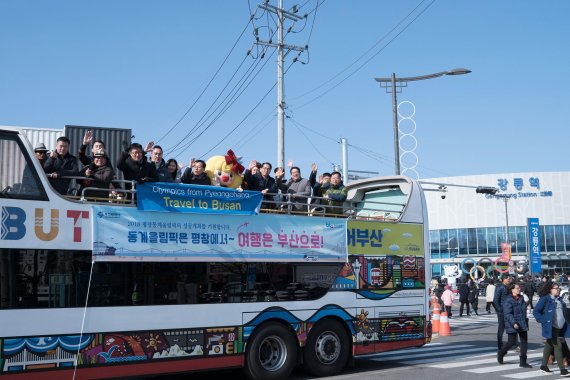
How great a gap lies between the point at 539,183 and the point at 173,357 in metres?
72.0

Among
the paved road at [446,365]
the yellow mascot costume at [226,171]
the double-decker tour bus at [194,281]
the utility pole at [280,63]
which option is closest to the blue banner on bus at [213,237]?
the double-decker tour bus at [194,281]

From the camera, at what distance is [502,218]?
76.6m

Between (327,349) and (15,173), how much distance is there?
664cm

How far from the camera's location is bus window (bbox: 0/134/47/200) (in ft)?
29.4

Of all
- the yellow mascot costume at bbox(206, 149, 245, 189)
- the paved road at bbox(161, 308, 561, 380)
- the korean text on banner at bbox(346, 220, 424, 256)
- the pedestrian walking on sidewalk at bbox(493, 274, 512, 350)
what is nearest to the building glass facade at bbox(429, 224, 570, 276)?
the paved road at bbox(161, 308, 561, 380)

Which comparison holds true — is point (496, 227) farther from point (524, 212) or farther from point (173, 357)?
point (173, 357)

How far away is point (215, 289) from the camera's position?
10.9 meters

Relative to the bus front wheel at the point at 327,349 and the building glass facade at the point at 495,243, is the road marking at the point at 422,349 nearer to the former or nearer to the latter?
the bus front wheel at the point at 327,349

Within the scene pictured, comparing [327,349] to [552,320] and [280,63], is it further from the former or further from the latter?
[280,63]

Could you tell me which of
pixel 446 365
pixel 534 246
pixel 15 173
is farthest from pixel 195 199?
pixel 534 246

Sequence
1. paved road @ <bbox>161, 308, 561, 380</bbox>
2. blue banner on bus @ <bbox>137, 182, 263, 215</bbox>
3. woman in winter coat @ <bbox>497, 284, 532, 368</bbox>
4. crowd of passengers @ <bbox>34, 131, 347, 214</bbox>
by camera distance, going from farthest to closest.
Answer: woman in winter coat @ <bbox>497, 284, 532, 368</bbox>, paved road @ <bbox>161, 308, 561, 380</bbox>, blue banner on bus @ <bbox>137, 182, 263, 215</bbox>, crowd of passengers @ <bbox>34, 131, 347, 214</bbox>

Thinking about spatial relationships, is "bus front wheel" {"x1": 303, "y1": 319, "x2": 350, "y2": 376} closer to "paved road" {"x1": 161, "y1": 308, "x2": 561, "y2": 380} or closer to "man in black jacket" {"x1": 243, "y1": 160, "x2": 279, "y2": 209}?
"paved road" {"x1": 161, "y1": 308, "x2": 561, "y2": 380}

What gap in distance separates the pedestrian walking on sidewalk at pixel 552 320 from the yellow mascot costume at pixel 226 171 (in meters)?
6.56

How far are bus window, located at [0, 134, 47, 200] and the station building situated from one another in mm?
65798
